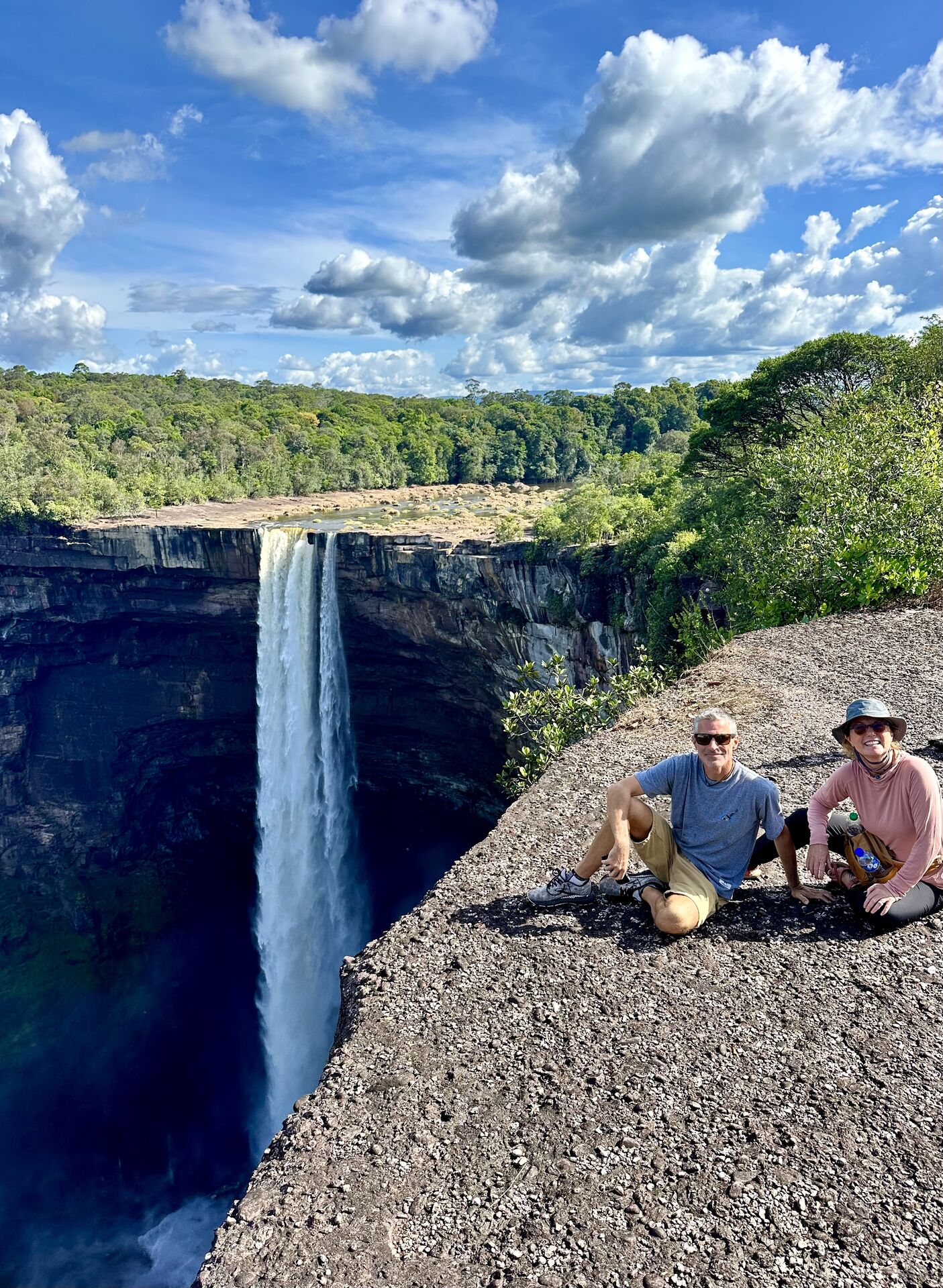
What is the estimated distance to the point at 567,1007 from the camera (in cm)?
A: 496

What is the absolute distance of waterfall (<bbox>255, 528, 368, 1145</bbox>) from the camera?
2675cm

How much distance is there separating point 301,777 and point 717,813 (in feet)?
79.4

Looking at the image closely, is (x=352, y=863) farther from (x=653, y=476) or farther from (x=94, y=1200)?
(x=653, y=476)

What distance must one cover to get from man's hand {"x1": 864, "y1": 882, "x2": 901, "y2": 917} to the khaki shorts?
36.3 inches

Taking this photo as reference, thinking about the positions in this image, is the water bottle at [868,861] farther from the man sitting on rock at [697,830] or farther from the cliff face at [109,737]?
the cliff face at [109,737]

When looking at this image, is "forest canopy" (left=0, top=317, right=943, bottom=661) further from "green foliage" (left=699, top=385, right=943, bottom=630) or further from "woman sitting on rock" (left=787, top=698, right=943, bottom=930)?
"woman sitting on rock" (left=787, top=698, right=943, bottom=930)

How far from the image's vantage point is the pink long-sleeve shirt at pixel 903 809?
489cm

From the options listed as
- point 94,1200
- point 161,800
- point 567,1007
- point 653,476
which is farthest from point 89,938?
point 567,1007

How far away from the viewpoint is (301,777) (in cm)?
2797

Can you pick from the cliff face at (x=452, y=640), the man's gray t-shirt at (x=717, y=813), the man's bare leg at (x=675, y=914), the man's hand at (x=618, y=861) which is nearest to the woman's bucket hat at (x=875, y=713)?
the man's gray t-shirt at (x=717, y=813)

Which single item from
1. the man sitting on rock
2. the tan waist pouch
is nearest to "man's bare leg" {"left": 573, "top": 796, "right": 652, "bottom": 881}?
the man sitting on rock

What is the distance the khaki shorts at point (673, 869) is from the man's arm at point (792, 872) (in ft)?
1.56

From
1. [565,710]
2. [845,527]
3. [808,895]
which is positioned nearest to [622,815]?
[808,895]

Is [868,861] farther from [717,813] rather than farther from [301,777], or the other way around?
[301,777]
